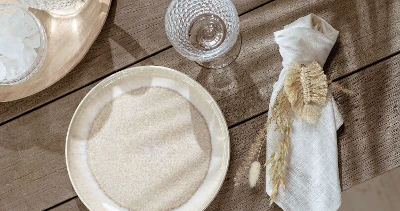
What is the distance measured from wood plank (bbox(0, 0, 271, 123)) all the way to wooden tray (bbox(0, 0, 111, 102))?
0.10 feet

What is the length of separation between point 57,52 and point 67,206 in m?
0.30

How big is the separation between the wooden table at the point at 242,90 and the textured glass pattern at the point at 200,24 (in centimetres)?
4

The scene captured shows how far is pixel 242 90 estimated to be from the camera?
992 millimetres

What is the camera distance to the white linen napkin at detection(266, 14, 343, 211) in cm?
93

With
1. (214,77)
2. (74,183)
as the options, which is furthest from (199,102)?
(74,183)

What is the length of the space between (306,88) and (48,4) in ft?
1.57

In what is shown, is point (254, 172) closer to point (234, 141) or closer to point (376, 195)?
point (234, 141)

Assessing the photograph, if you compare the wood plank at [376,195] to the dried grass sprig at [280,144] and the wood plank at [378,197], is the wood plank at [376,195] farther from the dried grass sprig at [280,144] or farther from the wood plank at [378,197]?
the dried grass sprig at [280,144]

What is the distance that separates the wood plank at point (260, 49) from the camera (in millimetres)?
977

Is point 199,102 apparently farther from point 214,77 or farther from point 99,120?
point 99,120

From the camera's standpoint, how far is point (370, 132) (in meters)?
0.97

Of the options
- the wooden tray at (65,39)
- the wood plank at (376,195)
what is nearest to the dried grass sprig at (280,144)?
the wooden tray at (65,39)

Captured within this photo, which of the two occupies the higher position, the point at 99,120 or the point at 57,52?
the point at 57,52

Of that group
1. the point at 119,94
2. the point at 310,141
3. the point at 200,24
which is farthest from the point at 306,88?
the point at 119,94
